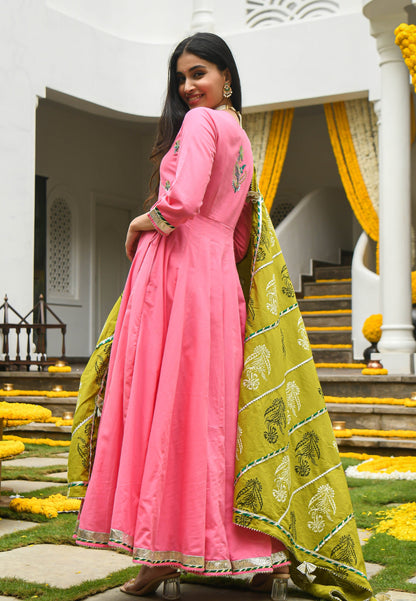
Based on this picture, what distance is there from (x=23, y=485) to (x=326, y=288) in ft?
22.0

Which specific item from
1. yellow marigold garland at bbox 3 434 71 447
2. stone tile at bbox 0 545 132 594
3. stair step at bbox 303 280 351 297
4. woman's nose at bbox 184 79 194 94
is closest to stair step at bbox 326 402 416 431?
yellow marigold garland at bbox 3 434 71 447

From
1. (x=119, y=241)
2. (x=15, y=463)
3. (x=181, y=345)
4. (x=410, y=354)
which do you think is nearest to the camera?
(x=181, y=345)

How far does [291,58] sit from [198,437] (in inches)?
298

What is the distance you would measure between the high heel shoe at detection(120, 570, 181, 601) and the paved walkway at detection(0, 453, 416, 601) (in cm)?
2

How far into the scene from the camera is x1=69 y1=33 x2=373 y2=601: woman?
69.2 inches

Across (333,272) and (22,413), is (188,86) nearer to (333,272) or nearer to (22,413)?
(22,413)

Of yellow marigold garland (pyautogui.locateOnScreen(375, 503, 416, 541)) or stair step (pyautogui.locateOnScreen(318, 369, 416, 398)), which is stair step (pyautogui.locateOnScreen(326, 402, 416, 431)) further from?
yellow marigold garland (pyautogui.locateOnScreen(375, 503, 416, 541))

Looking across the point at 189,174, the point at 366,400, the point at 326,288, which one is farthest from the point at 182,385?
the point at 326,288

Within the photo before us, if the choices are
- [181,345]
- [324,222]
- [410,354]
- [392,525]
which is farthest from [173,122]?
[324,222]

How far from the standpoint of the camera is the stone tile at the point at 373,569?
216 centimetres

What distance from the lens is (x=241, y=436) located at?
1.84m

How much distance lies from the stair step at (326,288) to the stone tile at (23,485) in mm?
6551

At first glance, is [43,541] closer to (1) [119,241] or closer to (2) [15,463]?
(2) [15,463]

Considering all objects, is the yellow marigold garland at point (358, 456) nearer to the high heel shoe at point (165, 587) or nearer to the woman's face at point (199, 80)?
the high heel shoe at point (165, 587)
